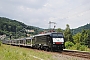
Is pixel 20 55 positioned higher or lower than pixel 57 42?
lower

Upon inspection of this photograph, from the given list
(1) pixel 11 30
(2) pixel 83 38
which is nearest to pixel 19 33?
(1) pixel 11 30

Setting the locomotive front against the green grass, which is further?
the locomotive front

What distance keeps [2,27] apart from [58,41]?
114 meters

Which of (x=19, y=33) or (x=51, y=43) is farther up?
(x=19, y=33)

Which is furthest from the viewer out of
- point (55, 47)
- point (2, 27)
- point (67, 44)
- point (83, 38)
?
point (2, 27)

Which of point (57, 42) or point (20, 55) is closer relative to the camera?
point (20, 55)

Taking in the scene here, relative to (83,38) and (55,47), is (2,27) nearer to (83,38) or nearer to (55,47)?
(83,38)

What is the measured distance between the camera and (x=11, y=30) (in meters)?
147

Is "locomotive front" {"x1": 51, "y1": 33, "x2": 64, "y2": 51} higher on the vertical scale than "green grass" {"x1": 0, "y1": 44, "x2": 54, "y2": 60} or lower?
higher

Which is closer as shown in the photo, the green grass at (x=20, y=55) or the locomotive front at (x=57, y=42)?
the green grass at (x=20, y=55)

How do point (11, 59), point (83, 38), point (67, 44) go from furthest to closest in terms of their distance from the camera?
1. point (83, 38)
2. point (67, 44)
3. point (11, 59)

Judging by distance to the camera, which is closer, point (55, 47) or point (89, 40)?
point (55, 47)

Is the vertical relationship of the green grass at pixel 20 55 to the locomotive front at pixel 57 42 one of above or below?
below

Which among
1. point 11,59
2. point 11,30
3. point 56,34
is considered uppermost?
point 11,30
